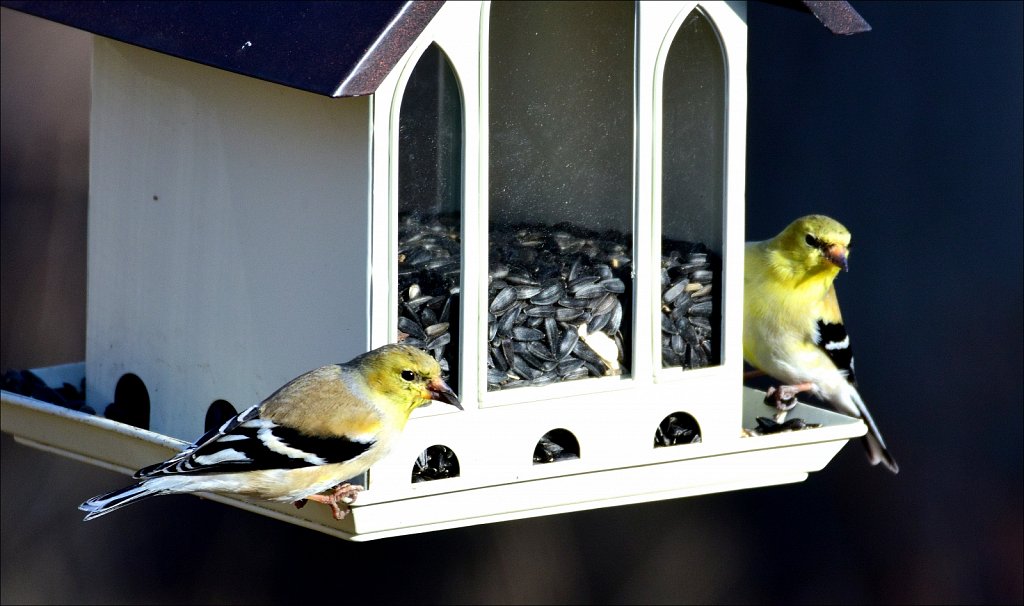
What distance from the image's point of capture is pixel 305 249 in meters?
3.26

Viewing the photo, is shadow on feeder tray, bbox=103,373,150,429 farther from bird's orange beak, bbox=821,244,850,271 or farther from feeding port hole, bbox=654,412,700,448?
bird's orange beak, bbox=821,244,850,271

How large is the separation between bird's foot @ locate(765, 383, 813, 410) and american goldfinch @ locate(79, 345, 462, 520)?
3.88ft

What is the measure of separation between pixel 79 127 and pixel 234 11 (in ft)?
9.80

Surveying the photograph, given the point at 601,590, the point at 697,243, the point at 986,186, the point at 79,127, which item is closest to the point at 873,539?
the point at 601,590

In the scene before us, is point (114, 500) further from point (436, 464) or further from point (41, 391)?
point (41, 391)

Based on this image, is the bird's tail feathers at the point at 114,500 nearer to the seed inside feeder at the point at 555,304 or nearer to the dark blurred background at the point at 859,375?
the seed inside feeder at the point at 555,304

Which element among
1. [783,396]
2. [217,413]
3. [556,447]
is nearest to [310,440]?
[217,413]

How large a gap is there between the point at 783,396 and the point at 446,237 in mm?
1263

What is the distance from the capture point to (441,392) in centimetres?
314

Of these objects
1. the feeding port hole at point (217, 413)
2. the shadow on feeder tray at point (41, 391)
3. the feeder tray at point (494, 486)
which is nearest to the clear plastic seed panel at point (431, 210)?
the feeder tray at point (494, 486)

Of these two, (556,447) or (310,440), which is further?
(556,447)

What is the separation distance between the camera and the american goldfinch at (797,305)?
13.5 feet

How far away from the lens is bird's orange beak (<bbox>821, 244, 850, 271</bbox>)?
4.03 m

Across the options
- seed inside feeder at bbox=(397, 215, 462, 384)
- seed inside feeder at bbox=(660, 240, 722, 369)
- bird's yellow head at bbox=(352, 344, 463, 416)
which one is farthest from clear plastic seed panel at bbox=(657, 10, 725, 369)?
bird's yellow head at bbox=(352, 344, 463, 416)
